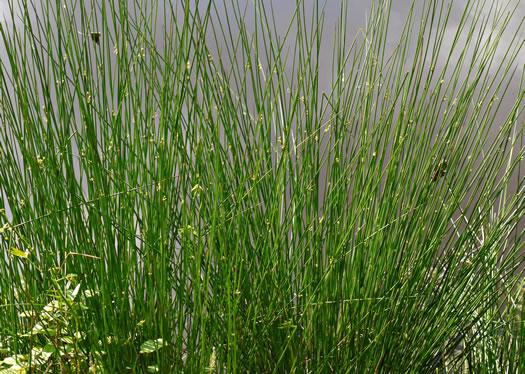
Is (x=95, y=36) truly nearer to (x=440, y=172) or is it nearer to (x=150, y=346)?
(x=150, y=346)

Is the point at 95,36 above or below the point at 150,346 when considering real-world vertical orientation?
above

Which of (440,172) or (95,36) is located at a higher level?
(95,36)

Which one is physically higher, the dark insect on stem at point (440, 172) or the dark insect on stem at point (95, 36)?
the dark insect on stem at point (95, 36)

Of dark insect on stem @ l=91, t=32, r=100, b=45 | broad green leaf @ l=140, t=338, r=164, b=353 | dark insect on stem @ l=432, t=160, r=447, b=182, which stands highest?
dark insect on stem @ l=91, t=32, r=100, b=45

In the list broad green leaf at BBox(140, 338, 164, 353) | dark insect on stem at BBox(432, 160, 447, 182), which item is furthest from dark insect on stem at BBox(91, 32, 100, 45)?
dark insect on stem at BBox(432, 160, 447, 182)

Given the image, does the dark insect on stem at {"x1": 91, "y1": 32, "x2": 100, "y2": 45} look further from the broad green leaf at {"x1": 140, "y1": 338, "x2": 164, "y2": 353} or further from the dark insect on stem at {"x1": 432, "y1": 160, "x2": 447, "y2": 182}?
the dark insect on stem at {"x1": 432, "y1": 160, "x2": 447, "y2": 182}

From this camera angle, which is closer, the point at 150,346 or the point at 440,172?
the point at 150,346

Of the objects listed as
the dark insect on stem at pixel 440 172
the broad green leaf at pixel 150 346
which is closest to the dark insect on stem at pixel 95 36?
the broad green leaf at pixel 150 346

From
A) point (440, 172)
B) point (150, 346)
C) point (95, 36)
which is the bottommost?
point (150, 346)

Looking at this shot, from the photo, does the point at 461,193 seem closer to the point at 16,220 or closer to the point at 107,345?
the point at 107,345

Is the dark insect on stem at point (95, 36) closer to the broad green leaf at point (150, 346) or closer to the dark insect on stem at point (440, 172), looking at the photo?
the broad green leaf at point (150, 346)

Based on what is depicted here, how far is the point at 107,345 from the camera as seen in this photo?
1.39 m

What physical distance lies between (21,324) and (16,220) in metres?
0.33

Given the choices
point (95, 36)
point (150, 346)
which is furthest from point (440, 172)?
point (95, 36)
